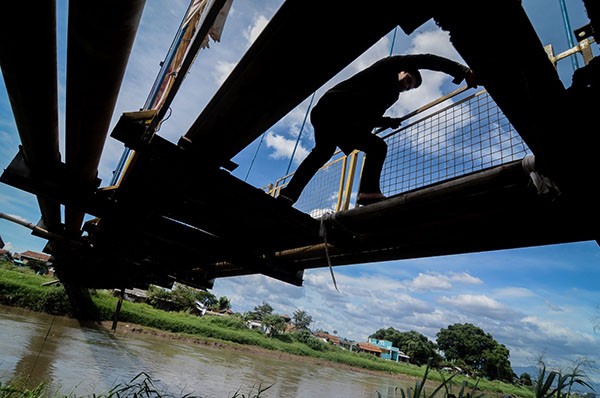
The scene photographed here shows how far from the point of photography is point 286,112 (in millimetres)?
1900

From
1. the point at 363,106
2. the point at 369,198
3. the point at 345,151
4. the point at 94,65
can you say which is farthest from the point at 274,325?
the point at 94,65

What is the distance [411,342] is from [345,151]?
78.9 meters

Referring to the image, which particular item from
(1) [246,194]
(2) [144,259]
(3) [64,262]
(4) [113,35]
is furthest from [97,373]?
(4) [113,35]

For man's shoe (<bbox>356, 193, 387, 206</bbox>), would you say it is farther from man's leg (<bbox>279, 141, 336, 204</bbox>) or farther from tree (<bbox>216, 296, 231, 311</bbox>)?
tree (<bbox>216, 296, 231, 311</bbox>)

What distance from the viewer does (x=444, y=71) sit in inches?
83.1

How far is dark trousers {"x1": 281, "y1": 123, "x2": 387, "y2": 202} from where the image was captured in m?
2.38

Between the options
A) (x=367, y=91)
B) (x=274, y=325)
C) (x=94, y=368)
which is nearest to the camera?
(x=367, y=91)

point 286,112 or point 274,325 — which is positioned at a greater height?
point 286,112

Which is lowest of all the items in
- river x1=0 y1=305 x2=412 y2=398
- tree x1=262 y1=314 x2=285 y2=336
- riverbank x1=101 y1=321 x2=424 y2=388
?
riverbank x1=101 y1=321 x2=424 y2=388

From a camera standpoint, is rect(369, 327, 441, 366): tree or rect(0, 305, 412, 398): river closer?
rect(0, 305, 412, 398): river

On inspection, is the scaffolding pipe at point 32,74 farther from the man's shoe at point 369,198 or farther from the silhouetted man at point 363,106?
the man's shoe at point 369,198

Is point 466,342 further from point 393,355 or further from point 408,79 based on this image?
point 408,79

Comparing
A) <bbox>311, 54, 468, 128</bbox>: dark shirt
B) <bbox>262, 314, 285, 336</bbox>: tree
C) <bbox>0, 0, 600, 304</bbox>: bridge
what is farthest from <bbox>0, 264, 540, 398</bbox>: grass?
<bbox>311, 54, 468, 128</bbox>: dark shirt

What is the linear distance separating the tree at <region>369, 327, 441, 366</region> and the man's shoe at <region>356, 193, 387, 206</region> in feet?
208
